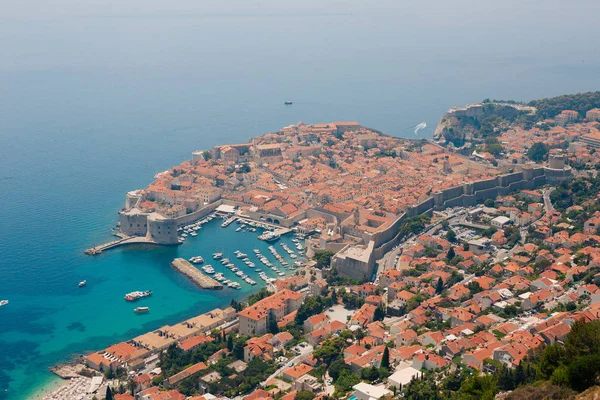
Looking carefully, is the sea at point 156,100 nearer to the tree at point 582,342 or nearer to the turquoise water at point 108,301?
the turquoise water at point 108,301

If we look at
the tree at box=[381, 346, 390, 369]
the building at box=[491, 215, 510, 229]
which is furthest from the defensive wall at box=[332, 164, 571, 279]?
the tree at box=[381, 346, 390, 369]

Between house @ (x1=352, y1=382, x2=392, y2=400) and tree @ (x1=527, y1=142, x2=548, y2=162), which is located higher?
tree @ (x1=527, y1=142, x2=548, y2=162)

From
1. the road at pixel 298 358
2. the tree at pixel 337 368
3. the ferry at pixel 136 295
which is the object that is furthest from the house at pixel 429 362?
the ferry at pixel 136 295

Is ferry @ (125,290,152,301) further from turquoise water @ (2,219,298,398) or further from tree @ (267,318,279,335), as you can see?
tree @ (267,318,279,335)

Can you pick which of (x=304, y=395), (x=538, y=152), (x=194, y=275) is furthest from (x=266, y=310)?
(x=538, y=152)

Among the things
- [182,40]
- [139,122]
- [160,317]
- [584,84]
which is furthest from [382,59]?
[160,317]

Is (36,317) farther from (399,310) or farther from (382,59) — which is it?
(382,59)
